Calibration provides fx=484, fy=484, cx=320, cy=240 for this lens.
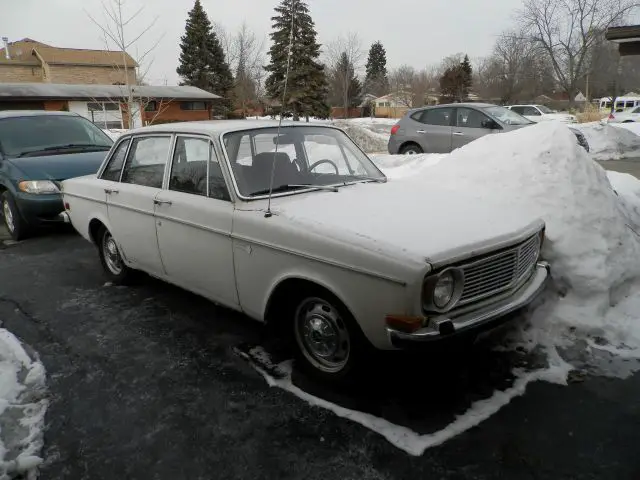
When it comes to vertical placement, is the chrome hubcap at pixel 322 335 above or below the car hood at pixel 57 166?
below

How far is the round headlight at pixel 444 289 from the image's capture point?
266 cm

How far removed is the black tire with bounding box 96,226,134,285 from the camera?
200 inches

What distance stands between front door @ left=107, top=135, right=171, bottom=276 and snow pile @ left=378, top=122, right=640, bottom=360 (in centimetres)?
222

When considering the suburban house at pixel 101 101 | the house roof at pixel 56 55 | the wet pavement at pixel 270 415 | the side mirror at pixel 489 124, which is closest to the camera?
the wet pavement at pixel 270 415

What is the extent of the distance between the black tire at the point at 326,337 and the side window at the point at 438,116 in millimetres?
9256

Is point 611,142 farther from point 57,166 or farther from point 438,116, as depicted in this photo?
point 57,166

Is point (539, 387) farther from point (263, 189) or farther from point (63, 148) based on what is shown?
point (63, 148)

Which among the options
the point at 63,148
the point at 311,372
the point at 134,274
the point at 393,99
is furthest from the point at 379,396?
the point at 393,99

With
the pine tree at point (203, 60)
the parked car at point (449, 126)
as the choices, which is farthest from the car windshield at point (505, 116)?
the pine tree at point (203, 60)

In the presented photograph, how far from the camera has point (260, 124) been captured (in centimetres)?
403

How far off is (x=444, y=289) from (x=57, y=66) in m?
54.5

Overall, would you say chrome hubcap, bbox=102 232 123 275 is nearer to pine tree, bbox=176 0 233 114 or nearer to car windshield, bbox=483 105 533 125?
car windshield, bbox=483 105 533 125

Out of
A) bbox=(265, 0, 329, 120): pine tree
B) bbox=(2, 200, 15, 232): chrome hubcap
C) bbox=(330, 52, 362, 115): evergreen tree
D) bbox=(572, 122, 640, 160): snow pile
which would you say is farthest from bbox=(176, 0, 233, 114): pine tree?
bbox=(2, 200, 15, 232): chrome hubcap

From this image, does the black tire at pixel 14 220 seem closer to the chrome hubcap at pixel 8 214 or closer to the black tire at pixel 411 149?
the chrome hubcap at pixel 8 214
